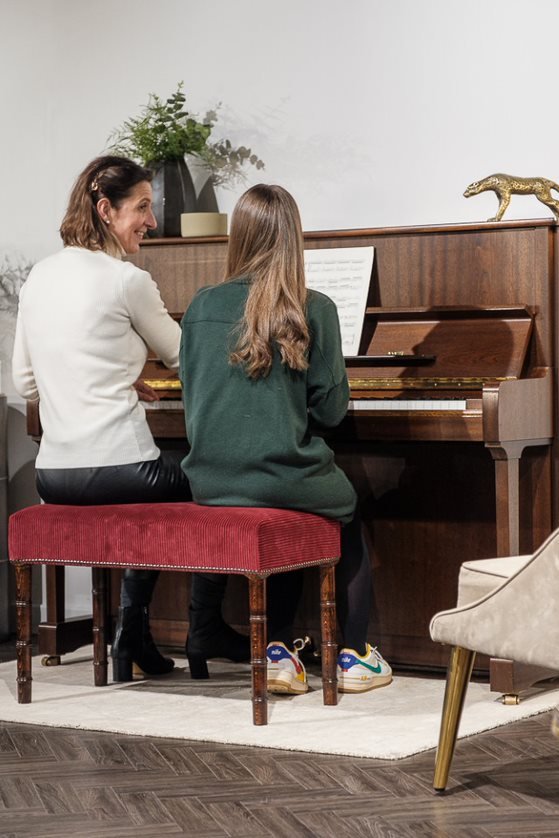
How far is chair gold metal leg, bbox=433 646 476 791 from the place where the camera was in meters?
2.89

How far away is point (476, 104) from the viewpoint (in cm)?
452

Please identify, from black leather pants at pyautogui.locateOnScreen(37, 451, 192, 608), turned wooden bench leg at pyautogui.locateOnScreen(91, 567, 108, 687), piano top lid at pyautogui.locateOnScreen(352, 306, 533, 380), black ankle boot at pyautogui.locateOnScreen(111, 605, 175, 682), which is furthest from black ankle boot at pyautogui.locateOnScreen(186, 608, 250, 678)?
piano top lid at pyautogui.locateOnScreen(352, 306, 533, 380)

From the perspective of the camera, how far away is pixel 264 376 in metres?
3.61

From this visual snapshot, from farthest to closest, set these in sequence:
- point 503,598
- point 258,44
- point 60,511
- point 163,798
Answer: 1. point 258,44
2. point 60,511
3. point 163,798
4. point 503,598

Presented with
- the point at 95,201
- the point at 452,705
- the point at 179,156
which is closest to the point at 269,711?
the point at 452,705

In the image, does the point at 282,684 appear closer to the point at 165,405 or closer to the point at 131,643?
the point at 131,643

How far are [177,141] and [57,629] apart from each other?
68.1 inches

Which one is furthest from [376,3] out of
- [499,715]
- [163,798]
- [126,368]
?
[163,798]

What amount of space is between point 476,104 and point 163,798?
2571mm

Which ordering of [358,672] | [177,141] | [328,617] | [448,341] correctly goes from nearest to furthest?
1. [328,617]
2. [358,672]
3. [448,341]
4. [177,141]

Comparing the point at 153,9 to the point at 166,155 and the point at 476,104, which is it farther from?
the point at 476,104

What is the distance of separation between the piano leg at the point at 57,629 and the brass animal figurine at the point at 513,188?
6.01ft

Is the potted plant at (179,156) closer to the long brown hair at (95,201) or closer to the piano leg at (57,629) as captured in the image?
the long brown hair at (95,201)

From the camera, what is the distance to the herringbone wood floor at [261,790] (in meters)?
2.76
